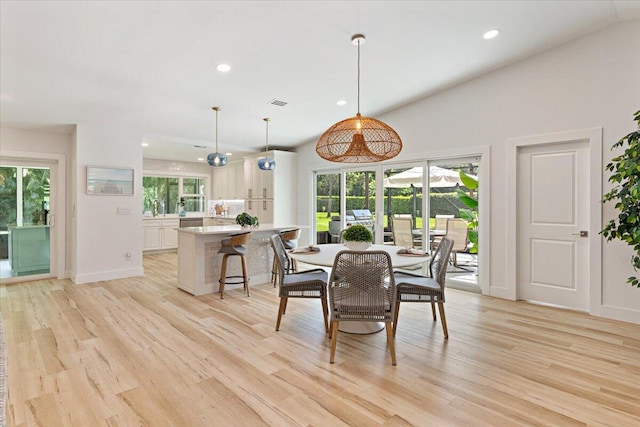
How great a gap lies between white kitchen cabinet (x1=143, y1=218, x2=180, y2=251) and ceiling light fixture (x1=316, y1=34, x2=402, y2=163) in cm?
626

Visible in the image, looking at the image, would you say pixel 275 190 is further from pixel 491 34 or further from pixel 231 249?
pixel 491 34

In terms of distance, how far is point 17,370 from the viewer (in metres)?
2.49

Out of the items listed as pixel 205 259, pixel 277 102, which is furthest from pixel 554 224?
pixel 205 259

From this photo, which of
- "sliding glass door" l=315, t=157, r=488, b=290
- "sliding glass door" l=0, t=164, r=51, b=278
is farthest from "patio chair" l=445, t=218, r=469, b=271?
"sliding glass door" l=0, t=164, r=51, b=278

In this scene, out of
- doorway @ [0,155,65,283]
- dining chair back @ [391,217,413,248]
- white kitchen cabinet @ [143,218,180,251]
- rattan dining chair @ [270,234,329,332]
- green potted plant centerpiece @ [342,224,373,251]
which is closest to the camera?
rattan dining chair @ [270,234,329,332]

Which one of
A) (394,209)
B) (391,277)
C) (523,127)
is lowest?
(391,277)

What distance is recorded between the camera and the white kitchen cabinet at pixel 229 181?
28.8ft

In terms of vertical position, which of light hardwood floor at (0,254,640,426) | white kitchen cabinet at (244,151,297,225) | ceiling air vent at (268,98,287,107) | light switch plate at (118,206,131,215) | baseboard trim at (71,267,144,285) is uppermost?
ceiling air vent at (268,98,287,107)

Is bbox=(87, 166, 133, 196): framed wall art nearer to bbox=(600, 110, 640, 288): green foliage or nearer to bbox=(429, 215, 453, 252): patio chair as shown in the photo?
bbox=(429, 215, 453, 252): patio chair

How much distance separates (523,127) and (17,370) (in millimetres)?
5570

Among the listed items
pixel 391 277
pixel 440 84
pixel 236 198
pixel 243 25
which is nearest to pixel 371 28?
pixel 243 25

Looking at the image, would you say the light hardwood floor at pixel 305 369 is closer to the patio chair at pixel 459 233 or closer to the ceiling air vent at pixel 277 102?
the patio chair at pixel 459 233

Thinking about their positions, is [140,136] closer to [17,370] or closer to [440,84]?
[17,370]

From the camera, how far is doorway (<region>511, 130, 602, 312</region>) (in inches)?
148
